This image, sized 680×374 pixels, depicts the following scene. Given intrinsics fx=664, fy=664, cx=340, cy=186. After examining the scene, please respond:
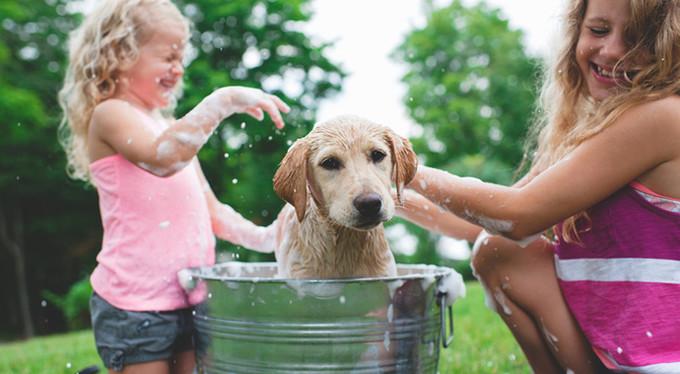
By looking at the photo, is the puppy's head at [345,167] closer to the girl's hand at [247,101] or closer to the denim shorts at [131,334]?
the girl's hand at [247,101]

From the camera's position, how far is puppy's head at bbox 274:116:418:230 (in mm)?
2404

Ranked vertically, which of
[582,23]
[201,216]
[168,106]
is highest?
[582,23]

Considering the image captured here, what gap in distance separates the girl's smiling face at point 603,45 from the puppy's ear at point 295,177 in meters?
1.30

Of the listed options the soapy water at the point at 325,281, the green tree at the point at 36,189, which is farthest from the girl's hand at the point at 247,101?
the green tree at the point at 36,189

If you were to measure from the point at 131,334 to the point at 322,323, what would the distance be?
3.63 feet

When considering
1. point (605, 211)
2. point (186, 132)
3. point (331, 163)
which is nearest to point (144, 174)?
point (186, 132)

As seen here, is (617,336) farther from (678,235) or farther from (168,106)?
(168,106)

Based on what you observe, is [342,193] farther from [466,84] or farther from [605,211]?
[466,84]

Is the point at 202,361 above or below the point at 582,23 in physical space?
below

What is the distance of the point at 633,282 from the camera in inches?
105

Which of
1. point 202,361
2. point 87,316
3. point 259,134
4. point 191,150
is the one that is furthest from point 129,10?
point 87,316

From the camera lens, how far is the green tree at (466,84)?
25.9 m

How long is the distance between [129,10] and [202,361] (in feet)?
6.17

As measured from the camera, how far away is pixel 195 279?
2.91 m
